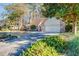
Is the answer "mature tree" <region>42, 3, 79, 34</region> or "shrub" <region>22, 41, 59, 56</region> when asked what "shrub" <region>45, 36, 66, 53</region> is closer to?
"shrub" <region>22, 41, 59, 56</region>

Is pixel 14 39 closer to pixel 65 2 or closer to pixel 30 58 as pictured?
pixel 30 58

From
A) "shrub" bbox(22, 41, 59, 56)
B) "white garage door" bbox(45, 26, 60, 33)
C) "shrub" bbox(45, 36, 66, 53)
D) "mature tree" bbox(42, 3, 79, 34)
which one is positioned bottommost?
"shrub" bbox(22, 41, 59, 56)

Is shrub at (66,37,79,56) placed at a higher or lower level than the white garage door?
lower

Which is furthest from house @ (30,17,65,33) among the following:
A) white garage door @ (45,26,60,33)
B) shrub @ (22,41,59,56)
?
shrub @ (22,41,59,56)

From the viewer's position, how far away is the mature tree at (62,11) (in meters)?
1.17

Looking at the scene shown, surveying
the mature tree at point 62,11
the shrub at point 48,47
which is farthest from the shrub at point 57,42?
the mature tree at point 62,11

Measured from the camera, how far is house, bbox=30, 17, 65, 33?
3.80ft

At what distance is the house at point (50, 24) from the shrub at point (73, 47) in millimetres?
108

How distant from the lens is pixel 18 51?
1164 mm

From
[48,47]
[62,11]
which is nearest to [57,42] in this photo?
[48,47]

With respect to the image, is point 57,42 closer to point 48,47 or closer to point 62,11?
point 48,47

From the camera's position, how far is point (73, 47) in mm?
1173

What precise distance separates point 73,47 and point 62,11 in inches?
10.7

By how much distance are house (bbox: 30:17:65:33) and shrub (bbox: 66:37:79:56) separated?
11cm
